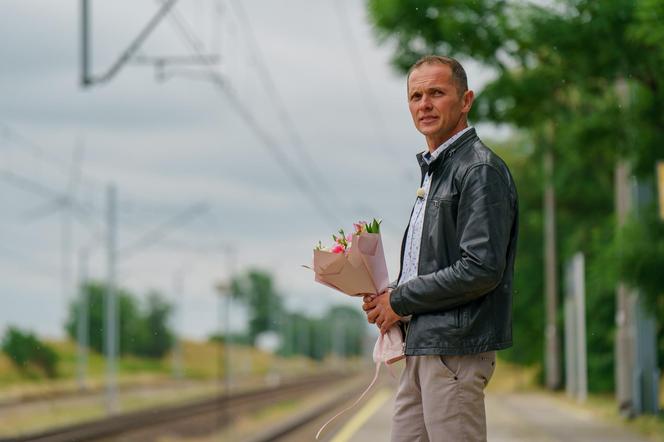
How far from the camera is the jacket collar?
A: 453 cm

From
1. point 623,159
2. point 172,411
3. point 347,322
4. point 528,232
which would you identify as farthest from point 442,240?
point 347,322

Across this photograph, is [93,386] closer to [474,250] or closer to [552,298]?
[552,298]

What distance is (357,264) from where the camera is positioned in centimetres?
446

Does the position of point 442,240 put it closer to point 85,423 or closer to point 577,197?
point 85,423

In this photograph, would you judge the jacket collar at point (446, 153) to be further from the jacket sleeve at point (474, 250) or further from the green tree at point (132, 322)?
the green tree at point (132, 322)

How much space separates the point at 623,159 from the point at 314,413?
14.0 m

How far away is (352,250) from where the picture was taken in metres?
4.45

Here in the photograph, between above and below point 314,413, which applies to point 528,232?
above

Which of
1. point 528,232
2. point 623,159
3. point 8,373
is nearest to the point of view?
point 623,159

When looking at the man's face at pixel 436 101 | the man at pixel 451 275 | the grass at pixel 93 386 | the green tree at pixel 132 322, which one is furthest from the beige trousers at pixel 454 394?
the green tree at pixel 132 322

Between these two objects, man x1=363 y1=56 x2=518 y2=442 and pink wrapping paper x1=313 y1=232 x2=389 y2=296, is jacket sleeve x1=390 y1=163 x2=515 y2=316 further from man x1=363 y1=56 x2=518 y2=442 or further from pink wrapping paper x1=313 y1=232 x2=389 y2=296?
pink wrapping paper x1=313 y1=232 x2=389 y2=296

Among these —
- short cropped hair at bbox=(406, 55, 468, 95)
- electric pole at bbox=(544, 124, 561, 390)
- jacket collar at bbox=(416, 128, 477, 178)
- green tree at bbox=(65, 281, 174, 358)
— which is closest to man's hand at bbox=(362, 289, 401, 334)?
jacket collar at bbox=(416, 128, 477, 178)

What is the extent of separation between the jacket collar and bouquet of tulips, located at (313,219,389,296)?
0.27 metres

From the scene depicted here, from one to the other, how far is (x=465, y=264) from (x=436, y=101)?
1.84 ft
